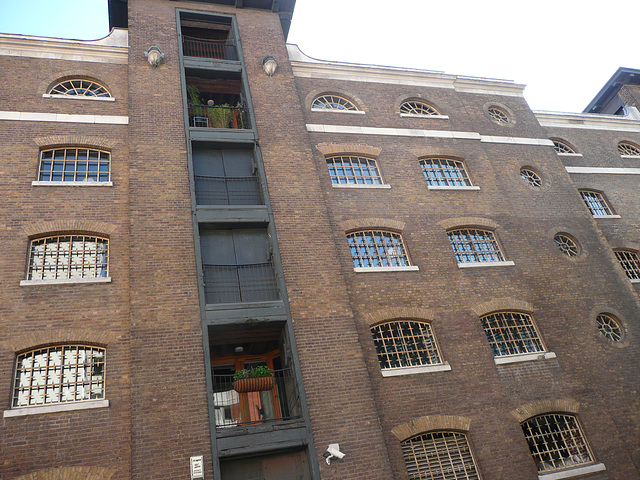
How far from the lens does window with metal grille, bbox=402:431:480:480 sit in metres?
10.6

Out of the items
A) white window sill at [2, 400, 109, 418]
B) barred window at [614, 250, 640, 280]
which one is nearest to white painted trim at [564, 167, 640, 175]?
barred window at [614, 250, 640, 280]

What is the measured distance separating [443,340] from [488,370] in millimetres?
1402

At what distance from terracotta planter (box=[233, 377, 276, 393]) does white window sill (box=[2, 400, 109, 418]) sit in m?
2.76

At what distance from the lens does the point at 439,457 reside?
10883mm

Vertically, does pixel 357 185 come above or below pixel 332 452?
above

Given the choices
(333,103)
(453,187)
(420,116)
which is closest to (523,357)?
(453,187)

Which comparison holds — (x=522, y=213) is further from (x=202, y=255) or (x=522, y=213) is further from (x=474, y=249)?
(x=202, y=255)

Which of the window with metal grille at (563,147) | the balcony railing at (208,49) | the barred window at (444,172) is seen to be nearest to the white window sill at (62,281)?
the balcony railing at (208,49)

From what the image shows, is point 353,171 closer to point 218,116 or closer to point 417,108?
point 417,108

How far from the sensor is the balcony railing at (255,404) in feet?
33.3

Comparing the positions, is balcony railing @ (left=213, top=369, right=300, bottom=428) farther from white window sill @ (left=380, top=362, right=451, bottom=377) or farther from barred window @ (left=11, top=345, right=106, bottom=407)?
barred window @ (left=11, top=345, right=106, bottom=407)

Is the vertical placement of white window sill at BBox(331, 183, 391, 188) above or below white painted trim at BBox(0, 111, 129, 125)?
below

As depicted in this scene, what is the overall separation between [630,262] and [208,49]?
1803cm

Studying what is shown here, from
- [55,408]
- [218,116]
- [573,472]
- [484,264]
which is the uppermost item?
[218,116]
